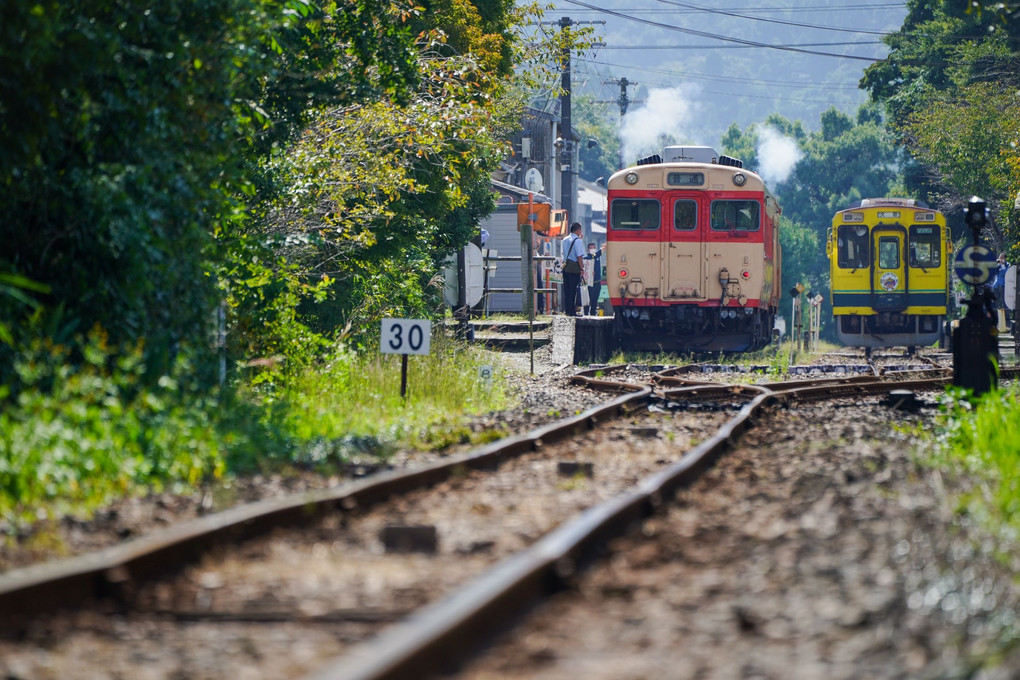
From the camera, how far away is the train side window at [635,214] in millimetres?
21250

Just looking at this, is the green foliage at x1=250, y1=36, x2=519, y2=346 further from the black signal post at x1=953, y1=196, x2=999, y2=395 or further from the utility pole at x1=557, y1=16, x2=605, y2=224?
the utility pole at x1=557, y1=16, x2=605, y2=224

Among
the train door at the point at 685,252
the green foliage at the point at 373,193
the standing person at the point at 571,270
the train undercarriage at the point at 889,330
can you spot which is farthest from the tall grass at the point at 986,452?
the train undercarriage at the point at 889,330

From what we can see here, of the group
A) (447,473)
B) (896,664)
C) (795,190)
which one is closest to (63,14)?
(447,473)

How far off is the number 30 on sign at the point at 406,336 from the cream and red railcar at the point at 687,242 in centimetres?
1072

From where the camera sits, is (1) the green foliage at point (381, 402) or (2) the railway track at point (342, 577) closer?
(2) the railway track at point (342, 577)

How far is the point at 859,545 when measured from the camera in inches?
188

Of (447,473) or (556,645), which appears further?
(447,473)

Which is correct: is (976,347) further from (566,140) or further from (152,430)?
(566,140)

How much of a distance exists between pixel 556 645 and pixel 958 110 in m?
37.2

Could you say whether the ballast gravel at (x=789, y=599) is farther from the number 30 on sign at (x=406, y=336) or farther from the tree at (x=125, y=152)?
the number 30 on sign at (x=406, y=336)

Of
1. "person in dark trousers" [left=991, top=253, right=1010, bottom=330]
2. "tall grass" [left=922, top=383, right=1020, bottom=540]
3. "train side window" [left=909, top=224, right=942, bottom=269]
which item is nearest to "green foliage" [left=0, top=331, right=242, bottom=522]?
"tall grass" [left=922, top=383, right=1020, bottom=540]

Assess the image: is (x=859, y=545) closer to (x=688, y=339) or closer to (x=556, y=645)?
(x=556, y=645)

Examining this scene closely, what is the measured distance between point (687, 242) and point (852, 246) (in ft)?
23.3

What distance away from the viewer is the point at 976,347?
11.6 metres
